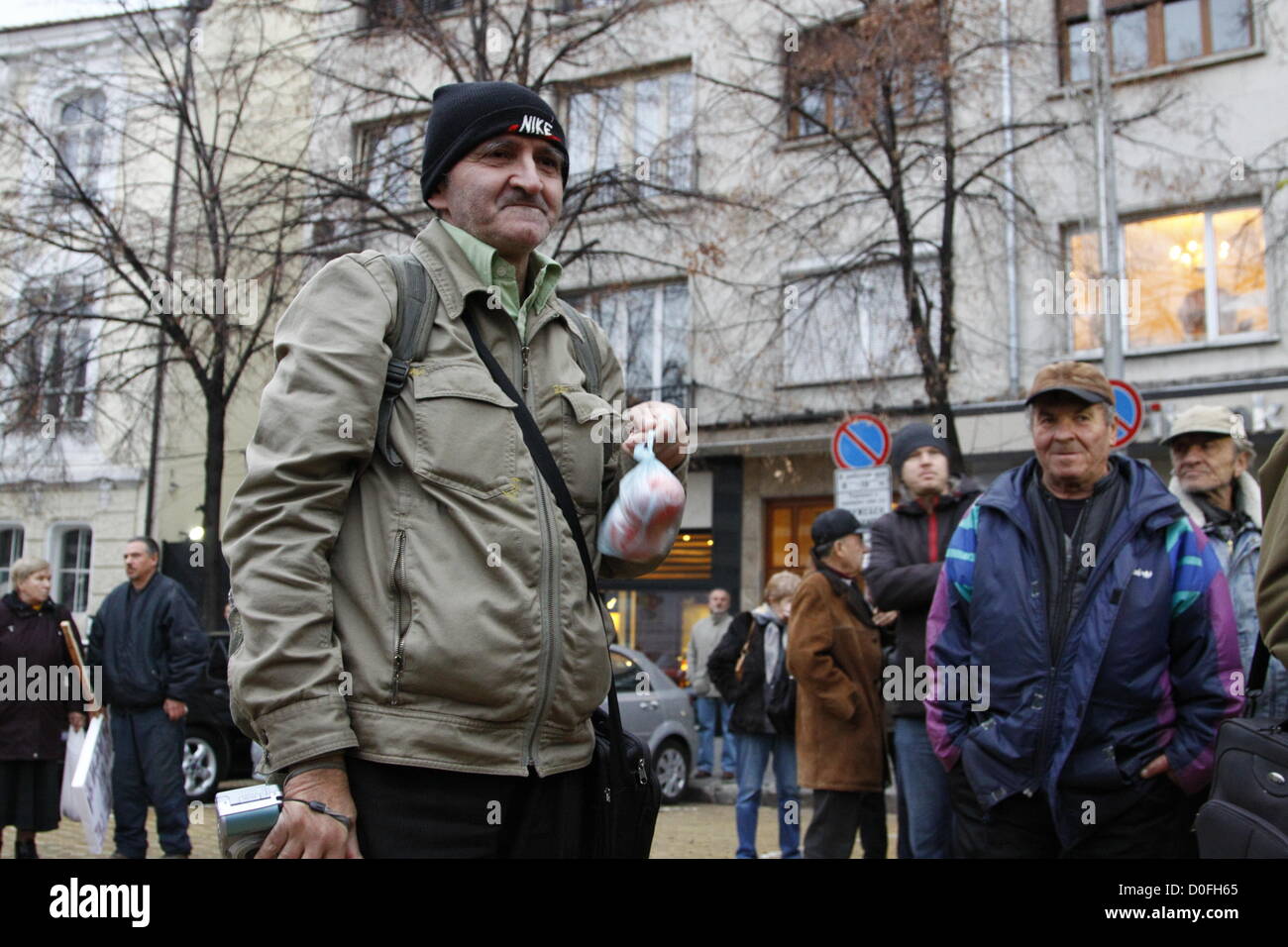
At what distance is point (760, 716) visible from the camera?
8.42 metres

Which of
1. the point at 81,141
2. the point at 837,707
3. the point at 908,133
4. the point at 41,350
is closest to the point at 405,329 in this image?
the point at 837,707

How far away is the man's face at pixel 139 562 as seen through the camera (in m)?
8.44

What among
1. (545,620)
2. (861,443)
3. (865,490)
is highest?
(861,443)

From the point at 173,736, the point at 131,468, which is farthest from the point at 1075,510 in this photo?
the point at 131,468

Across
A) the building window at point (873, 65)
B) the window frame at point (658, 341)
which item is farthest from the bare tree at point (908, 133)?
the window frame at point (658, 341)

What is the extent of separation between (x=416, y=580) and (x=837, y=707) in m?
4.41

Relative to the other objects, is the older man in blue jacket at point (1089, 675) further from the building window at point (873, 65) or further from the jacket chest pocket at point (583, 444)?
the building window at point (873, 65)

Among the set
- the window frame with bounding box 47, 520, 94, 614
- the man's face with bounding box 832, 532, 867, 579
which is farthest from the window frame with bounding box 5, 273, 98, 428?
the man's face with bounding box 832, 532, 867, 579

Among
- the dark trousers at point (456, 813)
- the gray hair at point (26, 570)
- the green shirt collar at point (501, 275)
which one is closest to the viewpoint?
the dark trousers at point (456, 813)

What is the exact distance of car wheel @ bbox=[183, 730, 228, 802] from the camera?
10.8 metres

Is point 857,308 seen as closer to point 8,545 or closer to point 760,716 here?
point 760,716

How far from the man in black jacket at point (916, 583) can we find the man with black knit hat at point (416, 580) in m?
3.21
